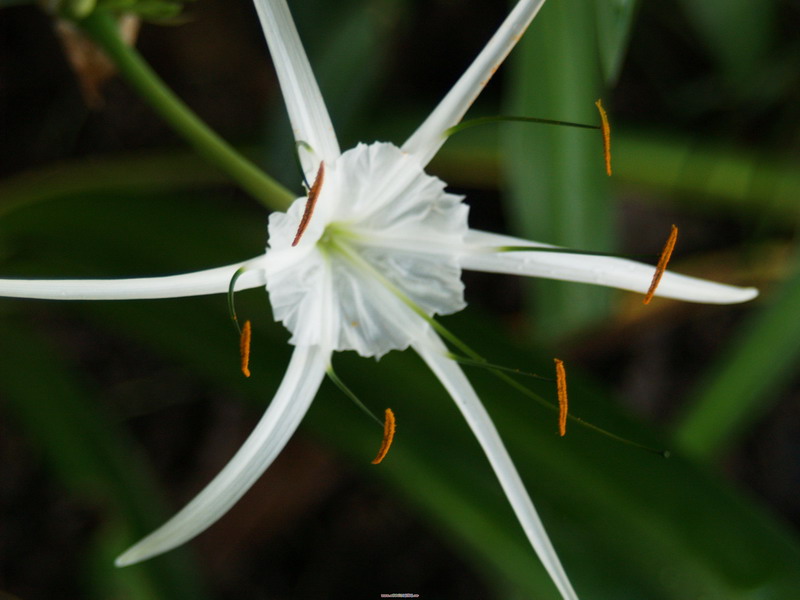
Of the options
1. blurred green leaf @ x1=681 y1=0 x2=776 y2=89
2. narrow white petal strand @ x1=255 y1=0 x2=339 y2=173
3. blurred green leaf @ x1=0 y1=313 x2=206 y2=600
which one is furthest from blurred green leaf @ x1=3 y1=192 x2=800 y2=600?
blurred green leaf @ x1=681 y1=0 x2=776 y2=89

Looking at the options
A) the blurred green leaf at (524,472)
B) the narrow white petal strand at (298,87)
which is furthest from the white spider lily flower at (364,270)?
the blurred green leaf at (524,472)

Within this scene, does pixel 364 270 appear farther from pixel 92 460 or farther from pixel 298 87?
pixel 92 460

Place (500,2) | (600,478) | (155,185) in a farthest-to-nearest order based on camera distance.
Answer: (500,2) < (155,185) < (600,478)

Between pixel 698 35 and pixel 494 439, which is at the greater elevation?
pixel 698 35

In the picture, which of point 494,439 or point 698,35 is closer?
point 494,439

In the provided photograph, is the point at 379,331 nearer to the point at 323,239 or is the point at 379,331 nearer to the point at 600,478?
Result: the point at 323,239

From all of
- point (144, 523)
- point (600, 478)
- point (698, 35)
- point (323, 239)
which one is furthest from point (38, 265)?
point (698, 35)

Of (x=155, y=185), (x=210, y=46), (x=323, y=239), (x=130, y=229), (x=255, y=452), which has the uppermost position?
(x=210, y=46)
